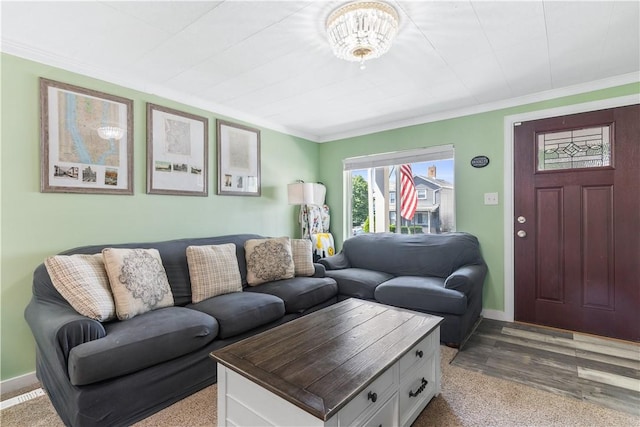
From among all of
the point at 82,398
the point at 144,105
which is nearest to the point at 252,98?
the point at 144,105

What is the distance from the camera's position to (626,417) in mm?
1659

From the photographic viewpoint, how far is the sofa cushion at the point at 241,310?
210cm

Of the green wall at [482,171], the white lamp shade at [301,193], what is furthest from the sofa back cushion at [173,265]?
the green wall at [482,171]

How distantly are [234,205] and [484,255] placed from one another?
281 centimetres

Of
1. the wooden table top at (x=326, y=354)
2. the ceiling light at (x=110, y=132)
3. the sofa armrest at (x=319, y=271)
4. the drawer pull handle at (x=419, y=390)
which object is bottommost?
the drawer pull handle at (x=419, y=390)

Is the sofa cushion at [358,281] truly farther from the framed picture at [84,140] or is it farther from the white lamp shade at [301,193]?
the framed picture at [84,140]

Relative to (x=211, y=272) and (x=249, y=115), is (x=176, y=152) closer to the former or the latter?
(x=249, y=115)

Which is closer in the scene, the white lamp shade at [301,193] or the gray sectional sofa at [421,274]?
the gray sectional sofa at [421,274]

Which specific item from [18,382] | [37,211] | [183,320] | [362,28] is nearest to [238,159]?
[37,211]

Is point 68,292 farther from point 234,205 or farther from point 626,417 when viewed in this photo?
point 626,417

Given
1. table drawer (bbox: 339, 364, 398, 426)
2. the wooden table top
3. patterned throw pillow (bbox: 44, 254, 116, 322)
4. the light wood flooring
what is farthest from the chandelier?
the light wood flooring

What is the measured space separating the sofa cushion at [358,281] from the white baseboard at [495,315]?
3.50ft

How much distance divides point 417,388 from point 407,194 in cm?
261

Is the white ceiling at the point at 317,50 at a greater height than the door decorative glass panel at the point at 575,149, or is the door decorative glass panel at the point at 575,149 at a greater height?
the white ceiling at the point at 317,50
